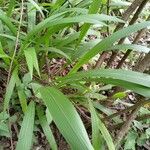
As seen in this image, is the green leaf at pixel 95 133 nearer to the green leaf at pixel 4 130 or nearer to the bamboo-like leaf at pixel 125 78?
the bamboo-like leaf at pixel 125 78

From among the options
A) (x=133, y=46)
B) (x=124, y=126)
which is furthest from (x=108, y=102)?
(x=133, y=46)

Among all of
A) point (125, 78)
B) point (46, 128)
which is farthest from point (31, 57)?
point (125, 78)

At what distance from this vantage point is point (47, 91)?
1.41m

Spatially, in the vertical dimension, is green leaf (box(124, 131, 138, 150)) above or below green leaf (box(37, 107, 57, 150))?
below

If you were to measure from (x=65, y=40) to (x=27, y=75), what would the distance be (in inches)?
10.7

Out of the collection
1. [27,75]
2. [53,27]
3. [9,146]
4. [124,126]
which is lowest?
[9,146]

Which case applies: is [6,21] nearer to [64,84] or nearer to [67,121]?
[64,84]

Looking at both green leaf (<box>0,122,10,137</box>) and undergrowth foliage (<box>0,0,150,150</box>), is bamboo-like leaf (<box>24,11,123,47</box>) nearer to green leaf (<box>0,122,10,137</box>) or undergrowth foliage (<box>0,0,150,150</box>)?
undergrowth foliage (<box>0,0,150,150</box>)

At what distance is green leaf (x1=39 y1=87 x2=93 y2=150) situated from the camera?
1.13 meters

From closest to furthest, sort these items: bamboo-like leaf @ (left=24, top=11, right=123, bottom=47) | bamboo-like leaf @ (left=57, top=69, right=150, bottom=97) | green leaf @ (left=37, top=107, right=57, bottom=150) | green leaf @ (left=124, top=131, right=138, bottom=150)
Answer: bamboo-like leaf @ (left=57, top=69, right=150, bottom=97) < bamboo-like leaf @ (left=24, top=11, right=123, bottom=47) < green leaf @ (left=37, top=107, right=57, bottom=150) < green leaf @ (left=124, top=131, right=138, bottom=150)

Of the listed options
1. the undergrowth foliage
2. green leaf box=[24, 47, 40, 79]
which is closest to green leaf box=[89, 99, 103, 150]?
the undergrowth foliage

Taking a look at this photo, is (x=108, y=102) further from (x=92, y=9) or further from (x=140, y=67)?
(x=92, y=9)

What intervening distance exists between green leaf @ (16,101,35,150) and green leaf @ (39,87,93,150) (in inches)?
6.1

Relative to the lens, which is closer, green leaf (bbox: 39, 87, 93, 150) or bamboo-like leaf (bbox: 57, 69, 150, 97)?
green leaf (bbox: 39, 87, 93, 150)
